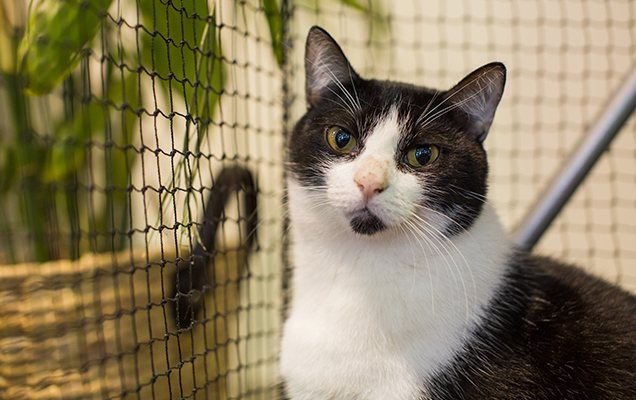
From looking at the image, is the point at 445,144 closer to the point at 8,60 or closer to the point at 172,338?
the point at 172,338

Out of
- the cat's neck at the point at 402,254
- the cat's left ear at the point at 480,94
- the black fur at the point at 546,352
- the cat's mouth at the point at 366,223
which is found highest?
the cat's left ear at the point at 480,94

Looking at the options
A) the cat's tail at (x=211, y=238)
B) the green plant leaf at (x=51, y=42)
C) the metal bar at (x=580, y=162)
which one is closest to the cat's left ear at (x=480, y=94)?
the metal bar at (x=580, y=162)

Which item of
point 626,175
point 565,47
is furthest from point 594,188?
point 565,47

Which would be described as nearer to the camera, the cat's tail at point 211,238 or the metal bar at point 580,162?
the cat's tail at point 211,238

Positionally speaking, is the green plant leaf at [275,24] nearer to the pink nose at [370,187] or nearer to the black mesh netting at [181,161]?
the black mesh netting at [181,161]

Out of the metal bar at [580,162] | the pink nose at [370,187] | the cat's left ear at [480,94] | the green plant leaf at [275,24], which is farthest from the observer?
the metal bar at [580,162]

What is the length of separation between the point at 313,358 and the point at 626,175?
1821mm

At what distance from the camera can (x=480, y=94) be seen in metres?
0.83

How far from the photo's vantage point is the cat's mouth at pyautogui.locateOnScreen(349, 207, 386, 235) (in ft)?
2.41

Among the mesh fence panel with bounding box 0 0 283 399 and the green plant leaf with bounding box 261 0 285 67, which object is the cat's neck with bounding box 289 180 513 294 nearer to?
the mesh fence panel with bounding box 0 0 283 399

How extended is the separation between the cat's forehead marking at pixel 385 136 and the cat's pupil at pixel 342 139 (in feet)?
0.15

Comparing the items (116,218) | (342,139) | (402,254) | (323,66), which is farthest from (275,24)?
(116,218)

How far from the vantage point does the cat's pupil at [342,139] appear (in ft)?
2.68

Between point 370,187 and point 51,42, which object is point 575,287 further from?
point 51,42
